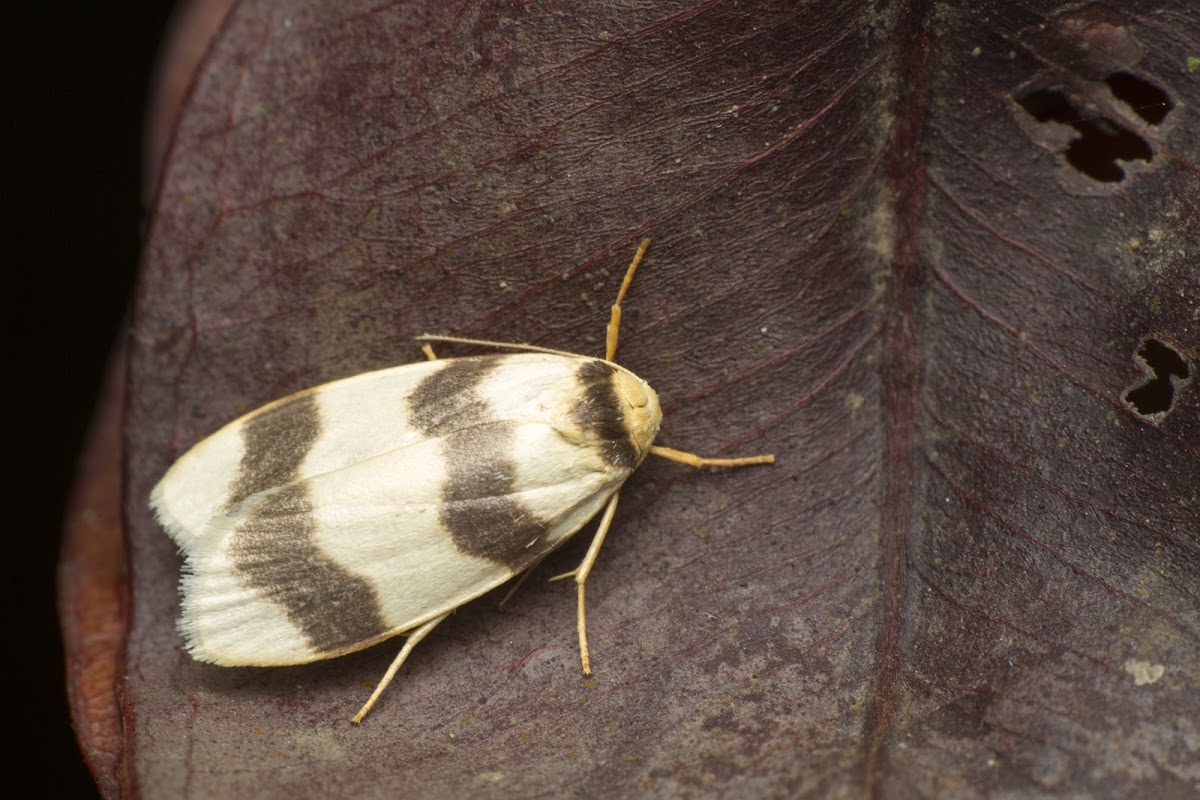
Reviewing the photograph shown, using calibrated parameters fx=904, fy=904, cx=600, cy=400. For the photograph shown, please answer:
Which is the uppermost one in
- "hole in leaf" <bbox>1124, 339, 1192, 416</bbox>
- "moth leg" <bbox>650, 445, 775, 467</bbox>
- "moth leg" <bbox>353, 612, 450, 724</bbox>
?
"hole in leaf" <bbox>1124, 339, 1192, 416</bbox>

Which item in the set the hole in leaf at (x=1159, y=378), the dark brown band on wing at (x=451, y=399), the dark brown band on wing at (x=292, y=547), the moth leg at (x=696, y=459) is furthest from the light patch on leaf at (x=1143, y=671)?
the dark brown band on wing at (x=292, y=547)

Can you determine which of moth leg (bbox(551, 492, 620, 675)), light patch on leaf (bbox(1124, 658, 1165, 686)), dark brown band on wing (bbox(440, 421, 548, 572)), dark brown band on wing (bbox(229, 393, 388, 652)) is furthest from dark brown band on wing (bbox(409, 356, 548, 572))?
light patch on leaf (bbox(1124, 658, 1165, 686))

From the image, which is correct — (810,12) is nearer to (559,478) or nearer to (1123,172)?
(1123,172)

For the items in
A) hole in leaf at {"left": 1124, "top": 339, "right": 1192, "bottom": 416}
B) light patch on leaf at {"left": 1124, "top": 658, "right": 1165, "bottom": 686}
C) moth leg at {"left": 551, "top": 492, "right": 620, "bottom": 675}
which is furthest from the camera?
moth leg at {"left": 551, "top": 492, "right": 620, "bottom": 675}

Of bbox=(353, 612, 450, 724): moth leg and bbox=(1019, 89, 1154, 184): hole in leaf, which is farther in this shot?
bbox=(353, 612, 450, 724): moth leg

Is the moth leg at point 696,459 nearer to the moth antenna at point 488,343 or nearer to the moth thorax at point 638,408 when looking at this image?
the moth thorax at point 638,408

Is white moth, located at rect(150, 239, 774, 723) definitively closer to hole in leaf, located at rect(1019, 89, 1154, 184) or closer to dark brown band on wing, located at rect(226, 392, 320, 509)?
→ dark brown band on wing, located at rect(226, 392, 320, 509)

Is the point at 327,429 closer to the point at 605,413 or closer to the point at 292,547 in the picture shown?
the point at 292,547
